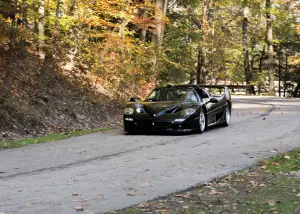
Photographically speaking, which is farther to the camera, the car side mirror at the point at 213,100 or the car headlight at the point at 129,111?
the car side mirror at the point at 213,100

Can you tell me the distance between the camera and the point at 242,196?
261 inches

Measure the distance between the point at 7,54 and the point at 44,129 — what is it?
4343mm

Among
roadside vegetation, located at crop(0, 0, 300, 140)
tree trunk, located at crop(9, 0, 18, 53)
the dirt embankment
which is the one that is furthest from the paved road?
tree trunk, located at crop(9, 0, 18, 53)

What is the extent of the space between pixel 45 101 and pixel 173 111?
6.26 metres

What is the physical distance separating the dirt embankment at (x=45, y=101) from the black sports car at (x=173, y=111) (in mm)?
3368

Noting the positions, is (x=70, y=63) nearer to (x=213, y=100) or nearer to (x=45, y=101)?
(x=45, y=101)

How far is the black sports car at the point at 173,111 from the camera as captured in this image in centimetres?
1374

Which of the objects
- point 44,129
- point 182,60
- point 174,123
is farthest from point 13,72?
point 182,60

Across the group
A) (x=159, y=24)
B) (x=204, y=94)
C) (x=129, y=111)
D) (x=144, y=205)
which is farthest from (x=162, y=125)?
(x=159, y=24)

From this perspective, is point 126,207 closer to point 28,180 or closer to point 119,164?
point 28,180

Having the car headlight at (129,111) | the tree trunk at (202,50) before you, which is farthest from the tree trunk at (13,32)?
the tree trunk at (202,50)

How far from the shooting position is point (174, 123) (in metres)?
13.7

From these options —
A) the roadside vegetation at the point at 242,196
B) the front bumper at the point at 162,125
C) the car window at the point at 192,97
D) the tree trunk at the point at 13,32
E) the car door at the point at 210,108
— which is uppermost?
the tree trunk at the point at 13,32

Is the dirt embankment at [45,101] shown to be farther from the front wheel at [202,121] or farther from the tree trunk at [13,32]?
the front wheel at [202,121]
